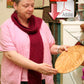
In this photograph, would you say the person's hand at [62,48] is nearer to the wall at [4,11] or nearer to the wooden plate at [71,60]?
the wooden plate at [71,60]

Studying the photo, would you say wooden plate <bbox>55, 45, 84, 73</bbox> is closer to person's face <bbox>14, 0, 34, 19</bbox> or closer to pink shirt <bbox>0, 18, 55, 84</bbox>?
pink shirt <bbox>0, 18, 55, 84</bbox>

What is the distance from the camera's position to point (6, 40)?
1.32m

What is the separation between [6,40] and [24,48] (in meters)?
0.13

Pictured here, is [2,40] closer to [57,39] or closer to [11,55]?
[11,55]

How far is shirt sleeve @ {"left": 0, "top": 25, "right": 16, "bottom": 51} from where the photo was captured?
131 cm

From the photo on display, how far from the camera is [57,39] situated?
2.39 meters

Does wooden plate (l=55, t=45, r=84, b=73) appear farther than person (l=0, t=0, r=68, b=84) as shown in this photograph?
No

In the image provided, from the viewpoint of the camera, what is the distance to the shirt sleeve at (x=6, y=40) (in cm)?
131

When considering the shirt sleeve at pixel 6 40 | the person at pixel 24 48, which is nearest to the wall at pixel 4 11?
the person at pixel 24 48

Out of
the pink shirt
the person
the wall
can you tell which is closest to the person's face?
the person

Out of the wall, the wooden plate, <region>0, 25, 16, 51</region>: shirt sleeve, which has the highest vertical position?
the wall

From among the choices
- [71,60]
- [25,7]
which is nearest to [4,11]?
[25,7]

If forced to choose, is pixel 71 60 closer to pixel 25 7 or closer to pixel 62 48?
pixel 62 48

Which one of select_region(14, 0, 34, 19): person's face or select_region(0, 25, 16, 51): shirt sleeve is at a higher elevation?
select_region(14, 0, 34, 19): person's face
